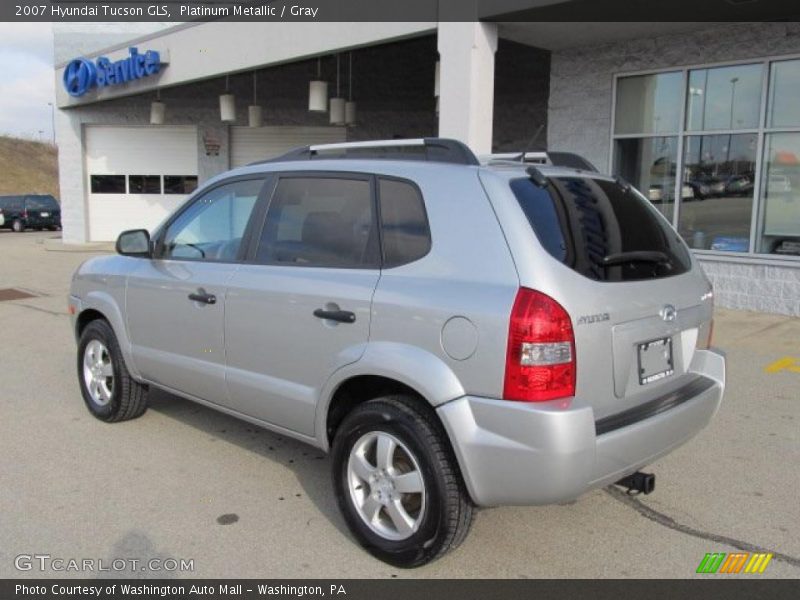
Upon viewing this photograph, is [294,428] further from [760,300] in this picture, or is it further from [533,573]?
[760,300]

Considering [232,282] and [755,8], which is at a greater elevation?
[755,8]

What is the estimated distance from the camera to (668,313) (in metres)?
3.22

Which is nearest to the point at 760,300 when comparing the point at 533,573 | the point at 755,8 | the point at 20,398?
the point at 755,8

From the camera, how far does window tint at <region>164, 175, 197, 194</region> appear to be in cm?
2070

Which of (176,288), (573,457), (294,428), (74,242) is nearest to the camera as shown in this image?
(573,457)

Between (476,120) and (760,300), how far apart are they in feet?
14.3

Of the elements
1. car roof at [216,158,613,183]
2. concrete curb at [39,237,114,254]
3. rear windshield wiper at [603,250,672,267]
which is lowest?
concrete curb at [39,237,114,254]

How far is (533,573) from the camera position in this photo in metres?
3.20

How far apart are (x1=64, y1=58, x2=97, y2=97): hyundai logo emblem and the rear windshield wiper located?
710 inches

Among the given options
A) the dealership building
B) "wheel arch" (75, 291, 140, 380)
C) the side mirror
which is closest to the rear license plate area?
the dealership building

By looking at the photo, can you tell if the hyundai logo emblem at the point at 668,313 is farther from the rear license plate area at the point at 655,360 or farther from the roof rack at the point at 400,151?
the roof rack at the point at 400,151

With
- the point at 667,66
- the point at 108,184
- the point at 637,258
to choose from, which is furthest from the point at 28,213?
the point at 637,258

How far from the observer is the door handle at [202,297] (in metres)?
4.04

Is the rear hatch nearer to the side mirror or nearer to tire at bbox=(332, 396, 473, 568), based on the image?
tire at bbox=(332, 396, 473, 568)
